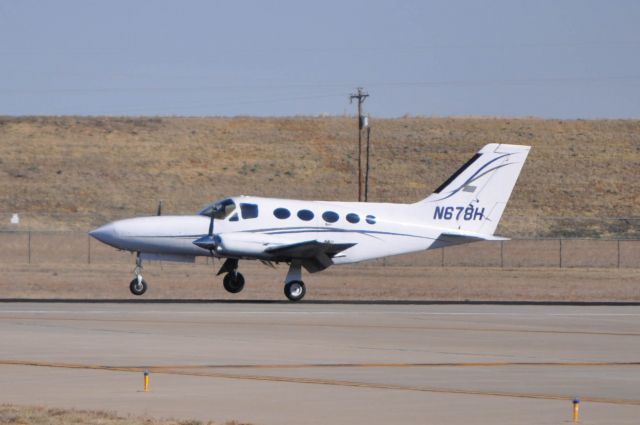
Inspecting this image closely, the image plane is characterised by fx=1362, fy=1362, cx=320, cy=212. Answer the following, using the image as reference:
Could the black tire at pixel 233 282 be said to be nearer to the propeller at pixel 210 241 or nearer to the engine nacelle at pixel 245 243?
the engine nacelle at pixel 245 243

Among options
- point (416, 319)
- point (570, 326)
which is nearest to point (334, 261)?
point (416, 319)


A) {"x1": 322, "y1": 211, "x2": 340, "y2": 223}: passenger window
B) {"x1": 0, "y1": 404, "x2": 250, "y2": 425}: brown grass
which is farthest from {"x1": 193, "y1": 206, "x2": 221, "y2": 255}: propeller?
{"x1": 0, "y1": 404, "x2": 250, "y2": 425}: brown grass

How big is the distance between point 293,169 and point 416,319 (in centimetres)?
6657

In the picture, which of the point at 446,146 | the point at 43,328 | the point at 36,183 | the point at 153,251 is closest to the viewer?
the point at 43,328

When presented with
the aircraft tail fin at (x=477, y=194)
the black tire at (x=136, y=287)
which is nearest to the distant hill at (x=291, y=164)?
the black tire at (x=136, y=287)

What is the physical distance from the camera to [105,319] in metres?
27.2

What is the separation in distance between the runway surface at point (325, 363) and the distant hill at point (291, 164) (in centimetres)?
4693

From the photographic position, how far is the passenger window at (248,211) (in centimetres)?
3497

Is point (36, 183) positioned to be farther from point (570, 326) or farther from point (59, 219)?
point (570, 326)

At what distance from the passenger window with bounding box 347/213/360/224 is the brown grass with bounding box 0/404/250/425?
21736 millimetres

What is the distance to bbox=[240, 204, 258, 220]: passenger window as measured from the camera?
3497 cm

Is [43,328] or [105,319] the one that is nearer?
[43,328]

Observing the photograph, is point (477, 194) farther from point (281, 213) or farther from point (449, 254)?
point (449, 254)

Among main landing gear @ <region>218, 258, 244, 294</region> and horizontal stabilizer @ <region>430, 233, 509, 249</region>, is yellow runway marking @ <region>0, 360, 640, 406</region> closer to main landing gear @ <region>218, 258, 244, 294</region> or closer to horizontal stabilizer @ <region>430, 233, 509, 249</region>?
horizontal stabilizer @ <region>430, 233, 509, 249</region>
